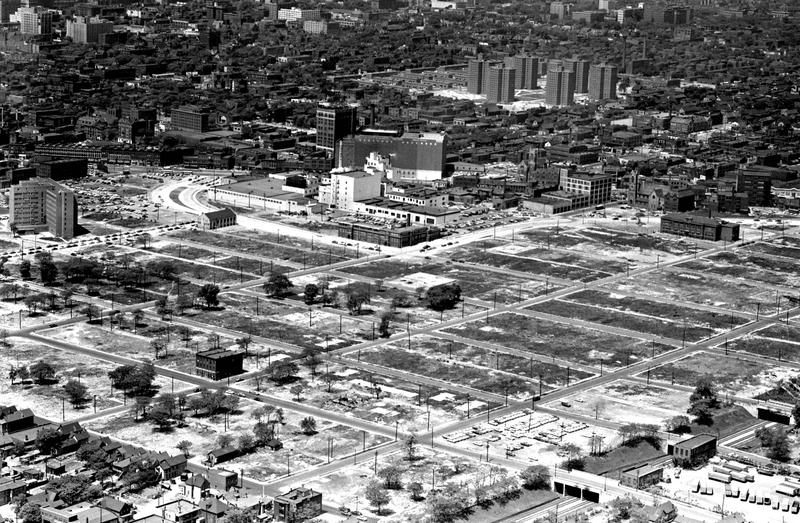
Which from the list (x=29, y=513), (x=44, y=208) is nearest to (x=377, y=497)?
(x=29, y=513)

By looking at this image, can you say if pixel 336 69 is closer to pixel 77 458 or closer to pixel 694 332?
pixel 694 332

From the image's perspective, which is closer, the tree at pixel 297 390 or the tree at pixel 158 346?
the tree at pixel 297 390

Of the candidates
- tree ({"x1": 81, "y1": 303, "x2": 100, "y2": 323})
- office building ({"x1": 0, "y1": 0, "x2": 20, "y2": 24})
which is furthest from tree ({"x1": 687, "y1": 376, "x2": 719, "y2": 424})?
office building ({"x1": 0, "y1": 0, "x2": 20, "y2": 24})

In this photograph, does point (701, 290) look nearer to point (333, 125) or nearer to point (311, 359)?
point (311, 359)

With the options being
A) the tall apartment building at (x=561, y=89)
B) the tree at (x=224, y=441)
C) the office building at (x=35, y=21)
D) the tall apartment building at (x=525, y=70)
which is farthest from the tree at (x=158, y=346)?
the office building at (x=35, y=21)

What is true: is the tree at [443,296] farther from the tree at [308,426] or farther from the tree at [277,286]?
the tree at [308,426]

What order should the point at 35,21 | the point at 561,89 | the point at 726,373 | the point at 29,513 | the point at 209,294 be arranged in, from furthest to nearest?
the point at 35,21
the point at 561,89
the point at 209,294
the point at 726,373
the point at 29,513

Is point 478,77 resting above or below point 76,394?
above

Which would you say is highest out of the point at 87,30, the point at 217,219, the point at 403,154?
the point at 87,30
